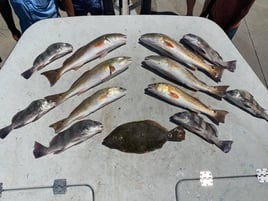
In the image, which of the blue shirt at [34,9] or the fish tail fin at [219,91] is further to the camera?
the blue shirt at [34,9]

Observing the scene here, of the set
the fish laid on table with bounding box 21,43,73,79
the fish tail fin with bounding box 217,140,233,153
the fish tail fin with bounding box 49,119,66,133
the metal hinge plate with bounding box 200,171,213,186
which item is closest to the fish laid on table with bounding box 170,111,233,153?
the fish tail fin with bounding box 217,140,233,153

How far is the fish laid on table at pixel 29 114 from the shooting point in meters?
2.33

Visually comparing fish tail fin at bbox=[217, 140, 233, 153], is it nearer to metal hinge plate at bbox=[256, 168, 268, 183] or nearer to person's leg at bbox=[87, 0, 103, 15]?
metal hinge plate at bbox=[256, 168, 268, 183]

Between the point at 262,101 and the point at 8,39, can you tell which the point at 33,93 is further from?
the point at 8,39

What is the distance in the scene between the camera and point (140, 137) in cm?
225

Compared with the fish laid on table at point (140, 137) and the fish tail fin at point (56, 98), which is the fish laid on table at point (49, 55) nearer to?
the fish tail fin at point (56, 98)

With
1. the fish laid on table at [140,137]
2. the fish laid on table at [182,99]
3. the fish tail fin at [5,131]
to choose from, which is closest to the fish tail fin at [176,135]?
the fish laid on table at [140,137]

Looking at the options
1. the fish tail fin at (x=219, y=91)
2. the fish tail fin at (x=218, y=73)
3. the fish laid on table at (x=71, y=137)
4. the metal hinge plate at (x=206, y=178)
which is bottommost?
the metal hinge plate at (x=206, y=178)

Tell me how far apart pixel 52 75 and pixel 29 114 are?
38 centimetres

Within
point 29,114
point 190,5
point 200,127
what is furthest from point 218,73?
point 190,5

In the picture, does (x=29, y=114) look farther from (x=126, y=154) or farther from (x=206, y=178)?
(x=206, y=178)

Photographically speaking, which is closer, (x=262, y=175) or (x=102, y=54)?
(x=262, y=175)

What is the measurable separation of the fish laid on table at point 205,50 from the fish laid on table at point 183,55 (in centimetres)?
5

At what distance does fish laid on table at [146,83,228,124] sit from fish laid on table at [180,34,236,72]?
0.43 meters
